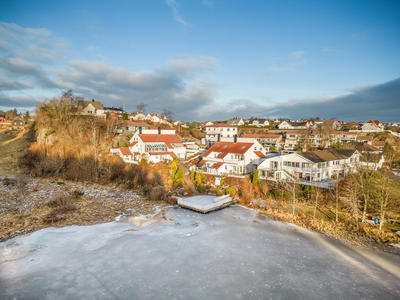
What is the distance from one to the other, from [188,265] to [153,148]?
26677mm

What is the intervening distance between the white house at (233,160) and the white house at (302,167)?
2.84m

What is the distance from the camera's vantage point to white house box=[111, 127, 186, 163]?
35116 millimetres

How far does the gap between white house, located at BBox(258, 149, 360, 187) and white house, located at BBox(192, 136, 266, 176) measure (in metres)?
2.84

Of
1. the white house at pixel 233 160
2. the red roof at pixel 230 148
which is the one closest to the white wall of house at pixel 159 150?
the white house at pixel 233 160

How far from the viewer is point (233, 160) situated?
100 ft

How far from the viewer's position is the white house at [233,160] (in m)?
30.3

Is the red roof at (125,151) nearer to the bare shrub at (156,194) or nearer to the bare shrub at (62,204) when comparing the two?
the bare shrub at (156,194)

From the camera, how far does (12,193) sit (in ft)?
70.5

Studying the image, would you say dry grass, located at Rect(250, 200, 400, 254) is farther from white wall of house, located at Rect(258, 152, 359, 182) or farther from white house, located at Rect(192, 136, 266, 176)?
white house, located at Rect(192, 136, 266, 176)

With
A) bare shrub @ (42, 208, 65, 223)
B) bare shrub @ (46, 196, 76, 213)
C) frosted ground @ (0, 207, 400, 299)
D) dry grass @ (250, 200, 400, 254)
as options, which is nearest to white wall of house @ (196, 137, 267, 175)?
dry grass @ (250, 200, 400, 254)

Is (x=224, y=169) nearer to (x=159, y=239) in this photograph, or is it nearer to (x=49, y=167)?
(x=159, y=239)

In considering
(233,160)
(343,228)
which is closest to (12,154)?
(233,160)

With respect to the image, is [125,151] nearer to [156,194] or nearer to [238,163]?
[156,194]

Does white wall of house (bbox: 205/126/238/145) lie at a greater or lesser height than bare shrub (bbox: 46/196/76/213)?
greater
